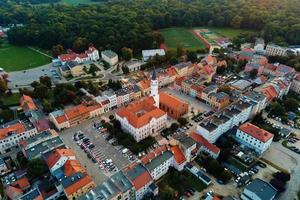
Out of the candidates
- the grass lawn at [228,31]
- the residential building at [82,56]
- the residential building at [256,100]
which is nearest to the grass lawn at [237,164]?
the residential building at [256,100]

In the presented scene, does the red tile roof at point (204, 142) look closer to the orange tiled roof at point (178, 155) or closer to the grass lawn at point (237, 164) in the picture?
the grass lawn at point (237, 164)

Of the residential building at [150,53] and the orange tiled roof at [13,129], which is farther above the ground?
the residential building at [150,53]

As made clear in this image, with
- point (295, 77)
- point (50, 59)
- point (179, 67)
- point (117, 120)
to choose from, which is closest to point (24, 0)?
point (50, 59)

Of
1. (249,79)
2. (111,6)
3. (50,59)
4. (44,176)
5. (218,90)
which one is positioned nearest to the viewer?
(44,176)

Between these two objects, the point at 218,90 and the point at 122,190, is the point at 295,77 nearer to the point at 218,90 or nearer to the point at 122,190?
the point at 218,90

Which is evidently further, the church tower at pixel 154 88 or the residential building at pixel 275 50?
the residential building at pixel 275 50

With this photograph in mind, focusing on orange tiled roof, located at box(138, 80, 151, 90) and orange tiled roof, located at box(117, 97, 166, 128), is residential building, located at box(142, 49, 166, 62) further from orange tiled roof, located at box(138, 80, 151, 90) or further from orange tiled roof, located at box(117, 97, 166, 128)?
orange tiled roof, located at box(117, 97, 166, 128)

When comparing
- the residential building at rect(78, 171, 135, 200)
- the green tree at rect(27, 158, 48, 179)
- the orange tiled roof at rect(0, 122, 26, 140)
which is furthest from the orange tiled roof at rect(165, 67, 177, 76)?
the green tree at rect(27, 158, 48, 179)
